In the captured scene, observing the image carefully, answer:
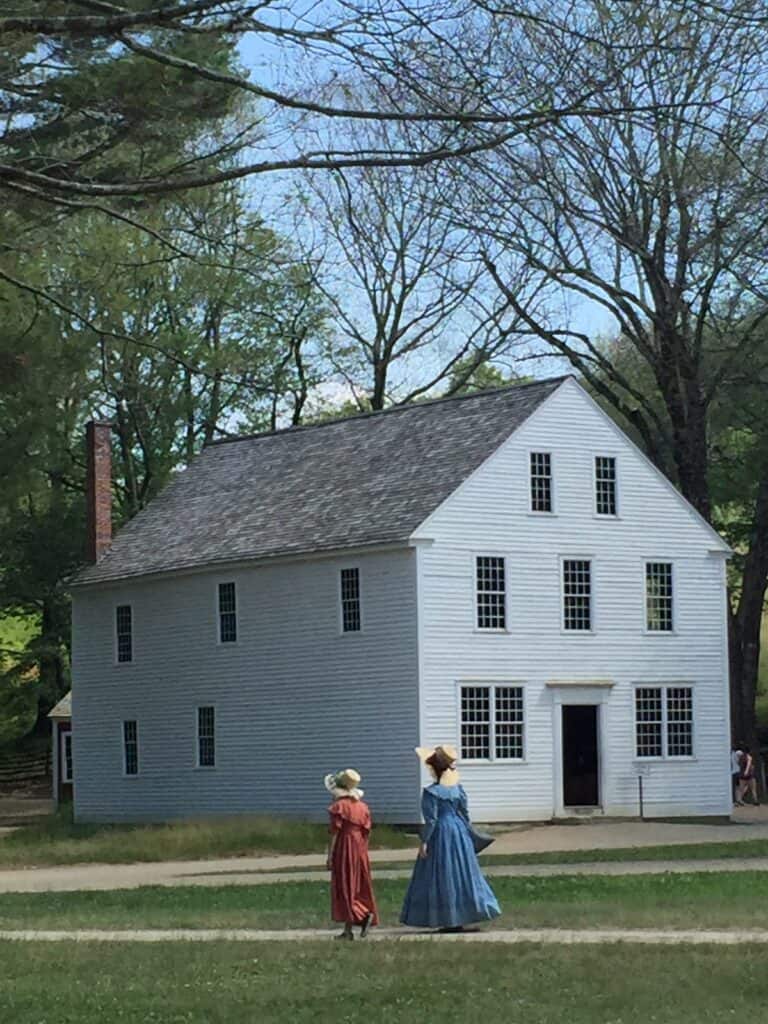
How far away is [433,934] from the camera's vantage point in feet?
59.6

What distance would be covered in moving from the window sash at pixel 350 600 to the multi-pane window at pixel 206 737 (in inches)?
201

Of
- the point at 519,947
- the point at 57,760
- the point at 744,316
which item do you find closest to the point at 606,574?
the point at 744,316

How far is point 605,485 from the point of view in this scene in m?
44.4

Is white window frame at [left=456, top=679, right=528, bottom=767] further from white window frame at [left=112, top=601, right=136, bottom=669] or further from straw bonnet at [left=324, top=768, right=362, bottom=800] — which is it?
straw bonnet at [left=324, top=768, right=362, bottom=800]

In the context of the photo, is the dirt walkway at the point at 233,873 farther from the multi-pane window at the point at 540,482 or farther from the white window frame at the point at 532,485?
the multi-pane window at the point at 540,482

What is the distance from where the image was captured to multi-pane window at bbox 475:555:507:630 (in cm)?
4225

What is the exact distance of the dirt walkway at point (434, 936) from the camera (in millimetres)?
17016

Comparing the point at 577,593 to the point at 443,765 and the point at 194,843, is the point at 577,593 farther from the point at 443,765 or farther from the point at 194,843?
the point at 443,765

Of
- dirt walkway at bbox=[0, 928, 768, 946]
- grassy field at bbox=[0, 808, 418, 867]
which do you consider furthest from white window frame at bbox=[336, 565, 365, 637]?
dirt walkway at bbox=[0, 928, 768, 946]

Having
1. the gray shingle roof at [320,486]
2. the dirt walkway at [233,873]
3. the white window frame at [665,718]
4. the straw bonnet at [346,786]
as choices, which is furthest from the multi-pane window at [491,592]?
the straw bonnet at [346,786]

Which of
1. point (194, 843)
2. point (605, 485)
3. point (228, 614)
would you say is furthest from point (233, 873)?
point (605, 485)

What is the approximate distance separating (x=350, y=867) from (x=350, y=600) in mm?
24443

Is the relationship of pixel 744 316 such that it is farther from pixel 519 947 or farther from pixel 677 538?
pixel 519 947

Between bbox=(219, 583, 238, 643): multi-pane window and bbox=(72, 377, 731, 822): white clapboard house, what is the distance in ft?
0.18
